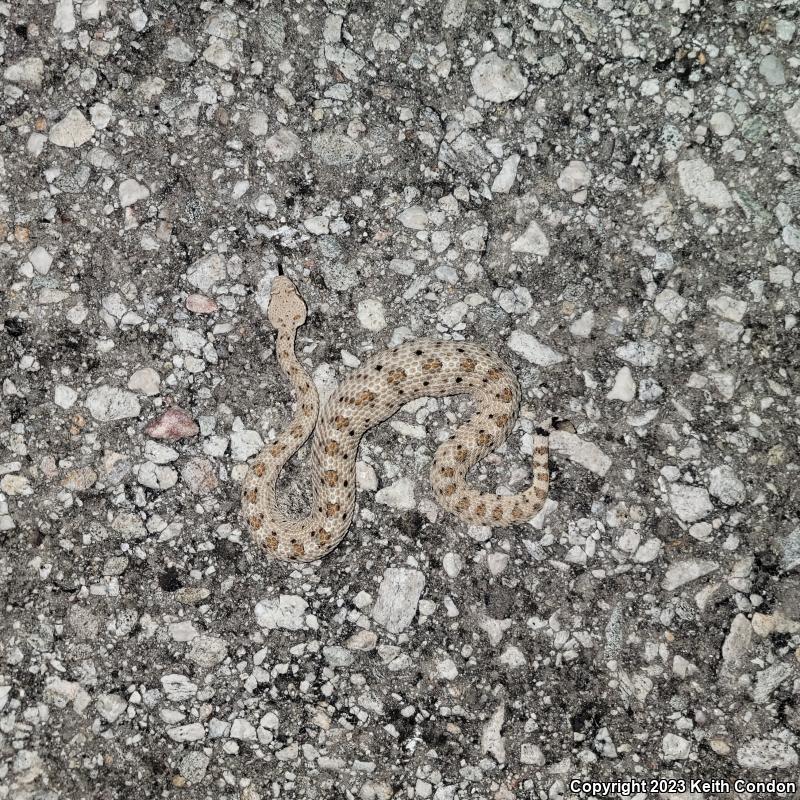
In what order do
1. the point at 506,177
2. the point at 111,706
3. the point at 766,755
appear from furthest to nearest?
the point at 506,177 → the point at 111,706 → the point at 766,755

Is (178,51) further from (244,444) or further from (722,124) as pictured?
(722,124)

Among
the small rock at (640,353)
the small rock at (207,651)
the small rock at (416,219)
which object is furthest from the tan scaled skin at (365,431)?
the small rock at (416,219)

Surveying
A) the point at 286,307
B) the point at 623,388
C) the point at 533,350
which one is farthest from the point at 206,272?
the point at 623,388

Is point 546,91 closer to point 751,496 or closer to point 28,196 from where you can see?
point 751,496

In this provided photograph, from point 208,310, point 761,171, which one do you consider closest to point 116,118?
point 208,310

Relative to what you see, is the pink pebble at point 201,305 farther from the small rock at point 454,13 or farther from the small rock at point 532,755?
the small rock at point 532,755

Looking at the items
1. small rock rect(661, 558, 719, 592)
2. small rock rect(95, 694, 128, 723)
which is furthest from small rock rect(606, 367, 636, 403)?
small rock rect(95, 694, 128, 723)
